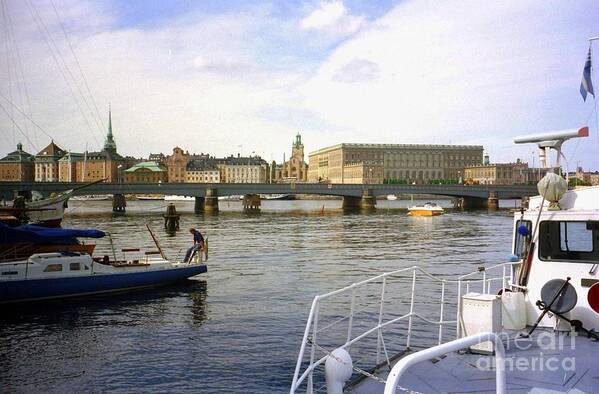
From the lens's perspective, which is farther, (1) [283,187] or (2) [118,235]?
(1) [283,187]

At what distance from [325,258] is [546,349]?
33.8 metres

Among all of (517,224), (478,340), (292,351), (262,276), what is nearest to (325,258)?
(262,276)

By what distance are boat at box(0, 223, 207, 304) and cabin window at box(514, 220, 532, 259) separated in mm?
21137

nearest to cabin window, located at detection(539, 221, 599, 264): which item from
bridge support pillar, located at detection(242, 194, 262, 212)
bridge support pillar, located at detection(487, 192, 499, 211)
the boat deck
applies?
the boat deck

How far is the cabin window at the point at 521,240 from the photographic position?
11039 mm

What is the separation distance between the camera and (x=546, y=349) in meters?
9.56

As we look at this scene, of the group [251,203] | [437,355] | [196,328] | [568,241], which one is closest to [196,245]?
[196,328]

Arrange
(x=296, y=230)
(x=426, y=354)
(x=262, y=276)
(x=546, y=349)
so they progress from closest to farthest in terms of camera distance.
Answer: (x=426, y=354) → (x=546, y=349) → (x=262, y=276) → (x=296, y=230)

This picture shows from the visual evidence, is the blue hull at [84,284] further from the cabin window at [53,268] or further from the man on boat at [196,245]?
the man on boat at [196,245]

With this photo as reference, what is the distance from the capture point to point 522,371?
8695mm

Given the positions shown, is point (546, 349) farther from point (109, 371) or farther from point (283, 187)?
point (283, 187)

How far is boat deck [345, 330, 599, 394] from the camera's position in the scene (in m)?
8.06

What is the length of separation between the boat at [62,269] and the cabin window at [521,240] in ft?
69.3

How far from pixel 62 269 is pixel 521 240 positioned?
22.4 m
